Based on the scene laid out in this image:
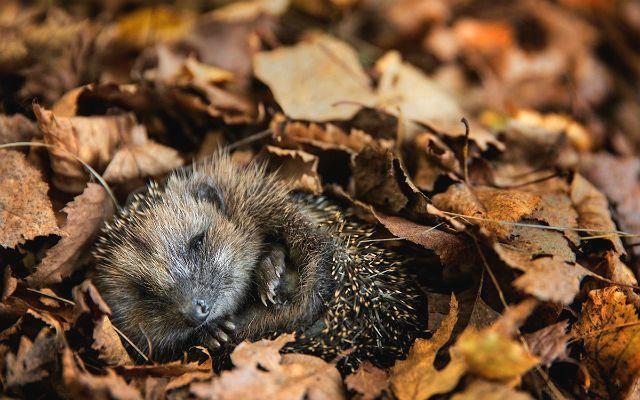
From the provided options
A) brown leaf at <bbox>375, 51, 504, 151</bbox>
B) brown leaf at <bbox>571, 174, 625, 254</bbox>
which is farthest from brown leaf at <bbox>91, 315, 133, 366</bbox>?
brown leaf at <bbox>571, 174, 625, 254</bbox>

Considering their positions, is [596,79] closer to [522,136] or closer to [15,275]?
[522,136]

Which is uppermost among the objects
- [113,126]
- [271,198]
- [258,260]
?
[113,126]

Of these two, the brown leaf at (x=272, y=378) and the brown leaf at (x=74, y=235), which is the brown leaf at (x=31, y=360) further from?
the brown leaf at (x=272, y=378)

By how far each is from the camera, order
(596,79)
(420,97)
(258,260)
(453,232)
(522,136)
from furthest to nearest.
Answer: (596,79)
(420,97)
(522,136)
(258,260)
(453,232)

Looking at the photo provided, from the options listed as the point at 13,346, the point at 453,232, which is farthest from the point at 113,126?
the point at 453,232

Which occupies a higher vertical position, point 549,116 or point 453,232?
point 453,232

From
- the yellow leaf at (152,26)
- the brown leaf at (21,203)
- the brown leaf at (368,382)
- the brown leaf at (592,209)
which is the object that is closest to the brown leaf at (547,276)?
the brown leaf at (592,209)

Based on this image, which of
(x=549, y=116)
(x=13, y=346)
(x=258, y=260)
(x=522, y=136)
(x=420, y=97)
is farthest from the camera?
(x=549, y=116)

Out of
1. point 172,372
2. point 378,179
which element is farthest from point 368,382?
point 378,179
